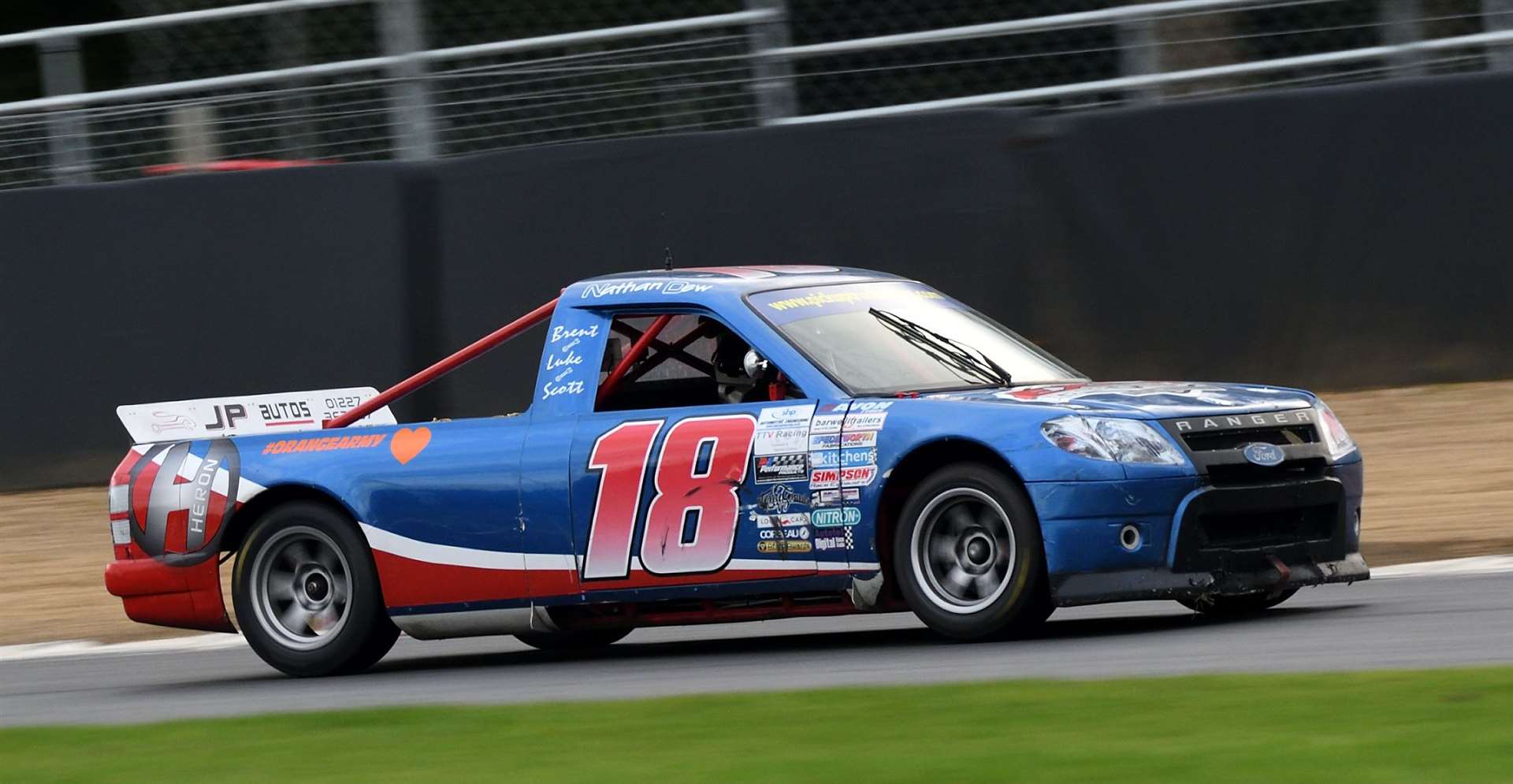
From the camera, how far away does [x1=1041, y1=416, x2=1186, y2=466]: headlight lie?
7.67 m

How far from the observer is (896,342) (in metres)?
8.64

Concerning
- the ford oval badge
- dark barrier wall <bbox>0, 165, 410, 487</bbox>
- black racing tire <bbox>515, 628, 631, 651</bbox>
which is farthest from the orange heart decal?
dark barrier wall <bbox>0, 165, 410, 487</bbox>

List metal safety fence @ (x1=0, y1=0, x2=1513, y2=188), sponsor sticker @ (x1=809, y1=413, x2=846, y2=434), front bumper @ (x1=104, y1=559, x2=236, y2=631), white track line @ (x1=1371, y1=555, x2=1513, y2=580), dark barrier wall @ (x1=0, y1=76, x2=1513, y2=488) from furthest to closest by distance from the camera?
metal safety fence @ (x1=0, y1=0, x2=1513, y2=188), dark barrier wall @ (x1=0, y1=76, x2=1513, y2=488), white track line @ (x1=1371, y1=555, x2=1513, y2=580), front bumper @ (x1=104, y1=559, x2=236, y2=631), sponsor sticker @ (x1=809, y1=413, x2=846, y2=434)

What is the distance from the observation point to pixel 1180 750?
5559 millimetres

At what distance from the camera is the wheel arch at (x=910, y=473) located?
308 inches

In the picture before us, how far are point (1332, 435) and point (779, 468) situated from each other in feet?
6.50

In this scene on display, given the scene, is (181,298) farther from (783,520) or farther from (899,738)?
(899,738)

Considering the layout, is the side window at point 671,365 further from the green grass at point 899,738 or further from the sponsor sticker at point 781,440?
the green grass at point 899,738

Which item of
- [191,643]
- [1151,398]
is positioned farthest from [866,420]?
[191,643]

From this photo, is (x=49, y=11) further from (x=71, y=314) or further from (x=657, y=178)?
(x=657, y=178)

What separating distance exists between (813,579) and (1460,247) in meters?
5.99

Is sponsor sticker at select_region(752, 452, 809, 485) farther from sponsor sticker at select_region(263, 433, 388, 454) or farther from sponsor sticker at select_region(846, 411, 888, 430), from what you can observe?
sponsor sticker at select_region(263, 433, 388, 454)

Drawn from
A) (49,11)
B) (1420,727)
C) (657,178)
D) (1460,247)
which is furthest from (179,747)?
(49,11)

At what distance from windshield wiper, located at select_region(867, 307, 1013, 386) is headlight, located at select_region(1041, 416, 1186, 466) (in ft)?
2.72
